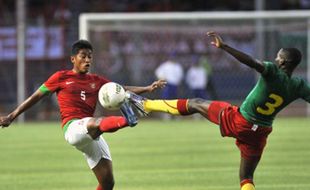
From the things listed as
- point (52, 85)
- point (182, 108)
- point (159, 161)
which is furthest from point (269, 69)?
point (159, 161)

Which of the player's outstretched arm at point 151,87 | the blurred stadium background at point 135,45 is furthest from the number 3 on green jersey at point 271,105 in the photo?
the blurred stadium background at point 135,45

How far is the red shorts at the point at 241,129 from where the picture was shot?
1073cm

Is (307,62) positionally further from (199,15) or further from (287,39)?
(199,15)

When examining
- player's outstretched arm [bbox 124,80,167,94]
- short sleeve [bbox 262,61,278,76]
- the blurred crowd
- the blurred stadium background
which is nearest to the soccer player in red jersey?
player's outstretched arm [bbox 124,80,167,94]

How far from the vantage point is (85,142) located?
10.5 m

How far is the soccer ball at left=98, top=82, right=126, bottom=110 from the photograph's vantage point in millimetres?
10195

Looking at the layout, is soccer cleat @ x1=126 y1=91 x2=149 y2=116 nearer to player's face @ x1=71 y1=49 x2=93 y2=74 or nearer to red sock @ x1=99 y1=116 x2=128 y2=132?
player's face @ x1=71 y1=49 x2=93 y2=74

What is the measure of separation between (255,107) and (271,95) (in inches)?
10.6

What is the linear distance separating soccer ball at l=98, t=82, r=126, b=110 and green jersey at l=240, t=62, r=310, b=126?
152cm

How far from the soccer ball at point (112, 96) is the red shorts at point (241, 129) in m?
1.28

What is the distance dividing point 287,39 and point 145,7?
9.31 metres

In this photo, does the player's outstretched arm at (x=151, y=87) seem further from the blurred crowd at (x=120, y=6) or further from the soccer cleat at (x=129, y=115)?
the blurred crowd at (x=120, y=6)

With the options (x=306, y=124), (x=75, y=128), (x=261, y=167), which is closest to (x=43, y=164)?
(x=261, y=167)

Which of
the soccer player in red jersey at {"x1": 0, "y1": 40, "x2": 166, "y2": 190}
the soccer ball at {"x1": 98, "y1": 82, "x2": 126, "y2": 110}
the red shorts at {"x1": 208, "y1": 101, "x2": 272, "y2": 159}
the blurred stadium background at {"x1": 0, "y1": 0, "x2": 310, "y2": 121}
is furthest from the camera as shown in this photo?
the blurred stadium background at {"x1": 0, "y1": 0, "x2": 310, "y2": 121}
